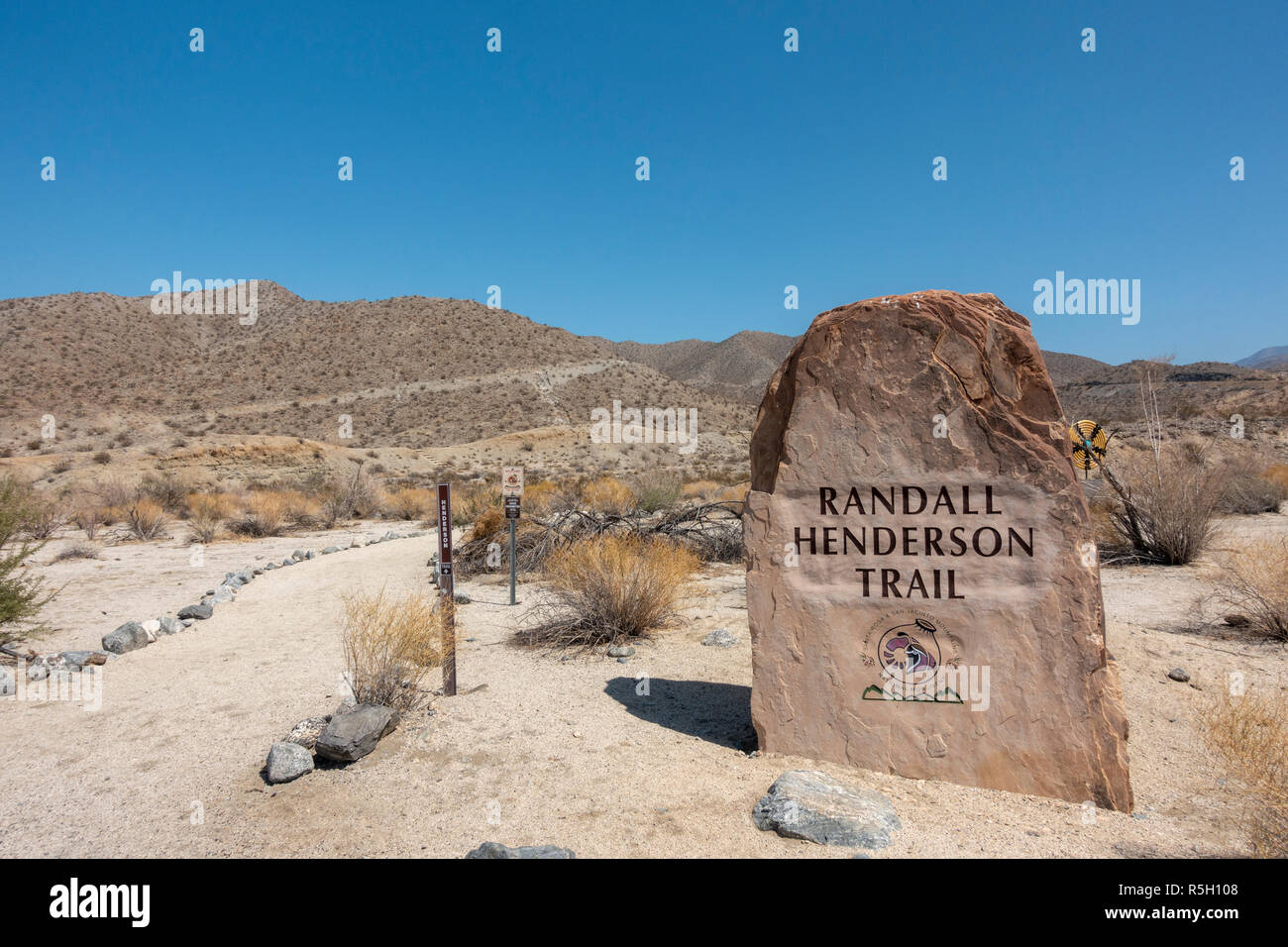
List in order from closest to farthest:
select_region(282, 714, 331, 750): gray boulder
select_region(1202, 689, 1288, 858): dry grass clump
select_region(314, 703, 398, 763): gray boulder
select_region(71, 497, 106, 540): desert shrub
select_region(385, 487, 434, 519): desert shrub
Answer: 1. select_region(1202, 689, 1288, 858): dry grass clump
2. select_region(314, 703, 398, 763): gray boulder
3. select_region(282, 714, 331, 750): gray boulder
4. select_region(71, 497, 106, 540): desert shrub
5. select_region(385, 487, 434, 519): desert shrub

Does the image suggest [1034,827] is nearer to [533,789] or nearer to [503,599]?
[533,789]

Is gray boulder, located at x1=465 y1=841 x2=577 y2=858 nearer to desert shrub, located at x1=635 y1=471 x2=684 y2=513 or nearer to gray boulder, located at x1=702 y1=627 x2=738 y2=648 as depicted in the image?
gray boulder, located at x1=702 y1=627 x2=738 y2=648

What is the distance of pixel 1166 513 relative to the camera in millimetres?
9664

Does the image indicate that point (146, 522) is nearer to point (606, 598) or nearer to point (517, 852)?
point (606, 598)

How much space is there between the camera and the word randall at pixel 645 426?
41125 millimetres

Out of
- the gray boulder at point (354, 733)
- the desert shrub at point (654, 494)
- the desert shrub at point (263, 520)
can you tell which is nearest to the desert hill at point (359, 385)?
the desert shrub at point (263, 520)

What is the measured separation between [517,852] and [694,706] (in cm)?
243

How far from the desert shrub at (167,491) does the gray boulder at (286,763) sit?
17965 mm

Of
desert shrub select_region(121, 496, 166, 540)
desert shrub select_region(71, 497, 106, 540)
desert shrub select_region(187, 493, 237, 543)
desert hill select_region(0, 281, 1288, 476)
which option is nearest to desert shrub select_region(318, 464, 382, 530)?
desert shrub select_region(187, 493, 237, 543)

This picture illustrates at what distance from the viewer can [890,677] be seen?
4004 millimetres

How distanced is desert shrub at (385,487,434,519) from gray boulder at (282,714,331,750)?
1624 cm

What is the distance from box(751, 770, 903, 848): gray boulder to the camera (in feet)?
10.9

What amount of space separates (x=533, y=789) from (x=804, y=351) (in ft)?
9.91

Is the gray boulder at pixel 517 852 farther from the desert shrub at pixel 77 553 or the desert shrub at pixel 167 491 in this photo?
the desert shrub at pixel 167 491
